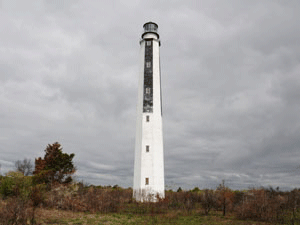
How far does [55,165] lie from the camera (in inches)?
1174

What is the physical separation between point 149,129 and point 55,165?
45.8ft

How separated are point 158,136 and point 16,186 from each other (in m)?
15.5

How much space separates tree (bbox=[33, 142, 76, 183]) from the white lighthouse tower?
9.83 meters

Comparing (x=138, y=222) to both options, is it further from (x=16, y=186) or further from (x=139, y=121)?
(x=139, y=121)

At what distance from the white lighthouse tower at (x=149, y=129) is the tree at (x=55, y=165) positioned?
983 cm

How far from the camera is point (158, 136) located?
27312 mm

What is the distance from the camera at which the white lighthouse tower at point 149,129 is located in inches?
1008

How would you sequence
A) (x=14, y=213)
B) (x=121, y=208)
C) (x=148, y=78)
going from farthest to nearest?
(x=148, y=78)
(x=121, y=208)
(x=14, y=213)

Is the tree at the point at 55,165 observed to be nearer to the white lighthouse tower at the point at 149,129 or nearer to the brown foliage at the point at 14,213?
the white lighthouse tower at the point at 149,129

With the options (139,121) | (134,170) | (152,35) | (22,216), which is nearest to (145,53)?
(152,35)

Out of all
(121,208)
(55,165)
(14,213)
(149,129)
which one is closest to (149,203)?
(121,208)

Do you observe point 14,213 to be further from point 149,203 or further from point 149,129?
point 149,129

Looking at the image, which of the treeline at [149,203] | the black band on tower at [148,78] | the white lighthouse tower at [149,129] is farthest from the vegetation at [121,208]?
the black band on tower at [148,78]

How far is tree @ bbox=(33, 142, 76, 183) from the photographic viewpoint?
28508 mm
